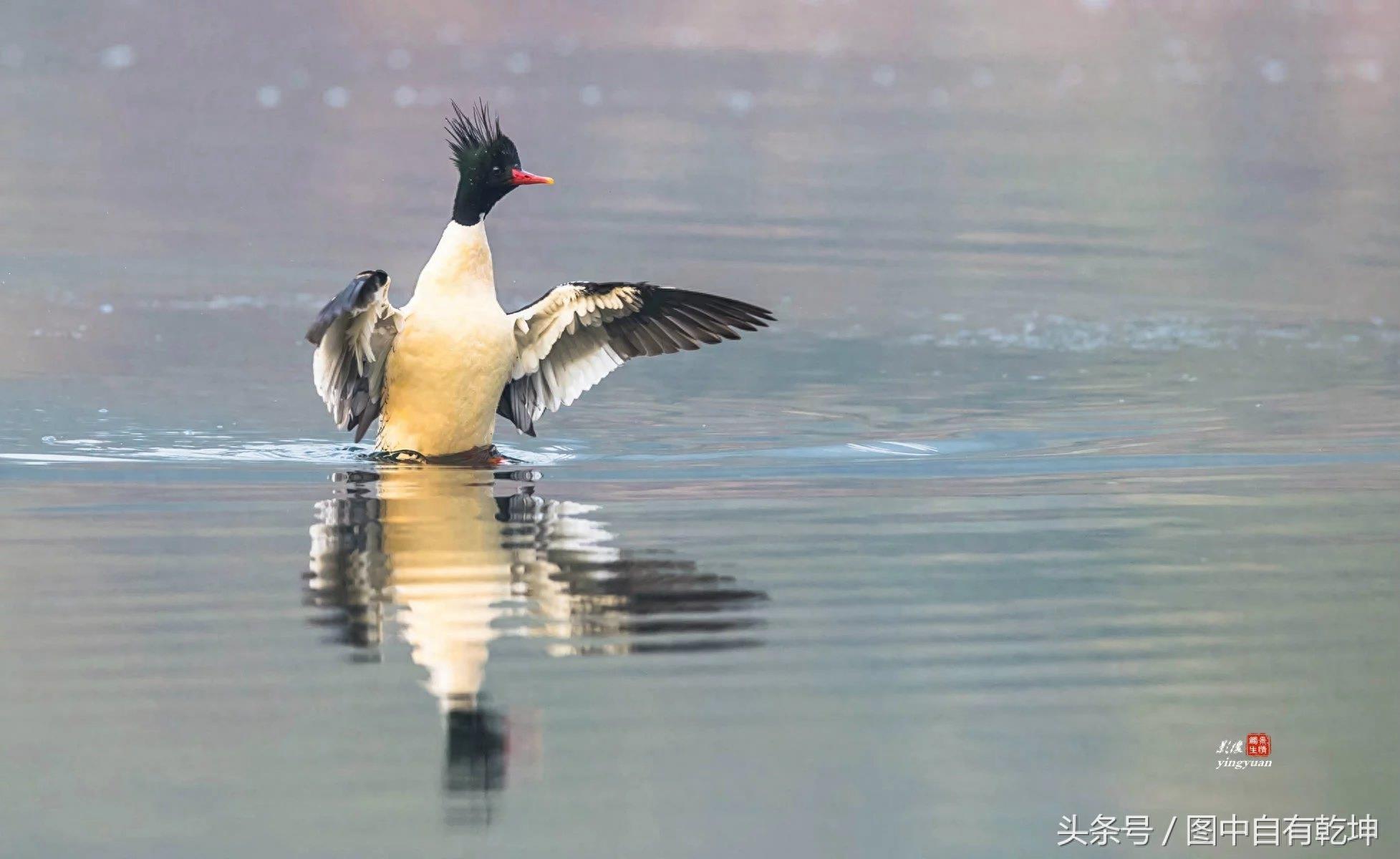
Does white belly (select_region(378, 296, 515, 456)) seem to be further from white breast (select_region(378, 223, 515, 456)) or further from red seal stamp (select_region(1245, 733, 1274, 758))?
red seal stamp (select_region(1245, 733, 1274, 758))

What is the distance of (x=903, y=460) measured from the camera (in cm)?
970

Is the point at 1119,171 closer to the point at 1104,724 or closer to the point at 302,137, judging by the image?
the point at 302,137

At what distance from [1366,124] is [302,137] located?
1169 cm

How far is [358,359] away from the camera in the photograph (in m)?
9.76

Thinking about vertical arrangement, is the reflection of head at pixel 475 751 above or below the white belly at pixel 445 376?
below

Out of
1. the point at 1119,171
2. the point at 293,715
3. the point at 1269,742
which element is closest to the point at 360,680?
the point at 293,715

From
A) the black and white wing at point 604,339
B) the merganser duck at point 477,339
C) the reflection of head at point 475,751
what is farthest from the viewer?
the black and white wing at point 604,339

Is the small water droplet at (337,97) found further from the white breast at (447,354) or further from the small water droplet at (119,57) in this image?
the white breast at (447,354)

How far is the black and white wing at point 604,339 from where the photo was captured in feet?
34.1

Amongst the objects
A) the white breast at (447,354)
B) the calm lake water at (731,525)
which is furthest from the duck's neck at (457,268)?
the calm lake water at (731,525)

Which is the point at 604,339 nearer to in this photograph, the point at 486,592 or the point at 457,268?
the point at 457,268

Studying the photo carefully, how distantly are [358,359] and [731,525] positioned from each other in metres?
2.22

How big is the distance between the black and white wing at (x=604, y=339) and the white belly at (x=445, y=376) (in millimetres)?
316

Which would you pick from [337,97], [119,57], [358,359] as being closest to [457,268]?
[358,359]
